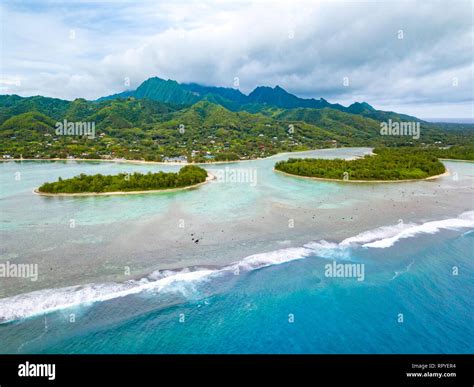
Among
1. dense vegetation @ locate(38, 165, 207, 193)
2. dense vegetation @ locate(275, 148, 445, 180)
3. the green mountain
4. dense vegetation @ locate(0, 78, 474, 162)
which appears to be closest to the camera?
dense vegetation @ locate(38, 165, 207, 193)

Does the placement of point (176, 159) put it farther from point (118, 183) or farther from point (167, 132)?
point (167, 132)

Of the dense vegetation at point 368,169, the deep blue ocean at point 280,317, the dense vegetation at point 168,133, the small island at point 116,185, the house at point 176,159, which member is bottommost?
the deep blue ocean at point 280,317

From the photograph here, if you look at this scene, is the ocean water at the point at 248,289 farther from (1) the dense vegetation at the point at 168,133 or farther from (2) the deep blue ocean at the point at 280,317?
(1) the dense vegetation at the point at 168,133

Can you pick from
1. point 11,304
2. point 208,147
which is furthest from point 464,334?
point 208,147

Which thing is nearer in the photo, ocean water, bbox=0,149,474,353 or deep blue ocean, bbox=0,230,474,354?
deep blue ocean, bbox=0,230,474,354

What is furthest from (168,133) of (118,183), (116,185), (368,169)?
(368,169)

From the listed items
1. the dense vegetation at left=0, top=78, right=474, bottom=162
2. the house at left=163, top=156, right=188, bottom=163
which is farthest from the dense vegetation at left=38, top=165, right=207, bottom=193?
the house at left=163, top=156, right=188, bottom=163

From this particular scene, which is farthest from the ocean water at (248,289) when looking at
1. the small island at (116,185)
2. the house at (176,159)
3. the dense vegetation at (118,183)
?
the house at (176,159)

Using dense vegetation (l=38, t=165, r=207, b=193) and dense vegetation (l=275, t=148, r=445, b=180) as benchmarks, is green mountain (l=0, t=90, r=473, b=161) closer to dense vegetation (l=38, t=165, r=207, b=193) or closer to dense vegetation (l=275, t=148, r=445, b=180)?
dense vegetation (l=38, t=165, r=207, b=193)
